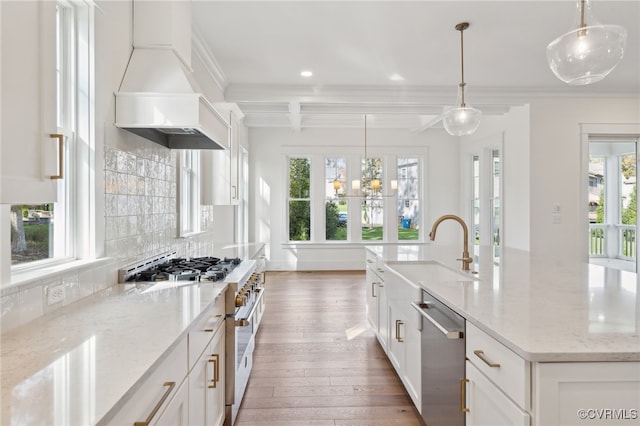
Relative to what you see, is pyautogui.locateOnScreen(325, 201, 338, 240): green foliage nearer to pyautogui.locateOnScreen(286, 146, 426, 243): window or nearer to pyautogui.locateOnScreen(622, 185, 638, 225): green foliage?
pyautogui.locateOnScreen(286, 146, 426, 243): window

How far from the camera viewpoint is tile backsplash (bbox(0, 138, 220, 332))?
149 centimetres

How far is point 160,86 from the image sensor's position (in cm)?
224

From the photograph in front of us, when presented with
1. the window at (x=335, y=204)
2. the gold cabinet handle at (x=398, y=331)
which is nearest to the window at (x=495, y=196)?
the window at (x=335, y=204)

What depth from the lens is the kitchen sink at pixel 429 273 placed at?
221 cm

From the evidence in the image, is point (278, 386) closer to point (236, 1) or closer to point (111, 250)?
point (111, 250)

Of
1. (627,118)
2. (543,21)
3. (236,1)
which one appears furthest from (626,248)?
(236,1)

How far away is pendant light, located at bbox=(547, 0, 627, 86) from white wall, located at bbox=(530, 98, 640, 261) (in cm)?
393

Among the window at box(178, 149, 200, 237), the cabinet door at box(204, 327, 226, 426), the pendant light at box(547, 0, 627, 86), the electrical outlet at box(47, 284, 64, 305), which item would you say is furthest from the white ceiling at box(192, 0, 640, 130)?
the cabinet door at box(204, 327, 226, 426)

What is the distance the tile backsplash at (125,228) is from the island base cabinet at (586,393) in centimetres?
174

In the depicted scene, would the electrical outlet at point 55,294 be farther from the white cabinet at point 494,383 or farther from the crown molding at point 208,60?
the crown molding at point 208,60

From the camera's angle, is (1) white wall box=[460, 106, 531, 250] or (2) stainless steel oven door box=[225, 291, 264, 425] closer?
(2) stainless steel oven door box=[225, 291, 264, 425]

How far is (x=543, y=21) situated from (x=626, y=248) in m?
4.99

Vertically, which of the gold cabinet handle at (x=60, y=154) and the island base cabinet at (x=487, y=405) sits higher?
the gold cabinet handle at (x=60, y=154)


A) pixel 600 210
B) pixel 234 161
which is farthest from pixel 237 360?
pixel 600 210
